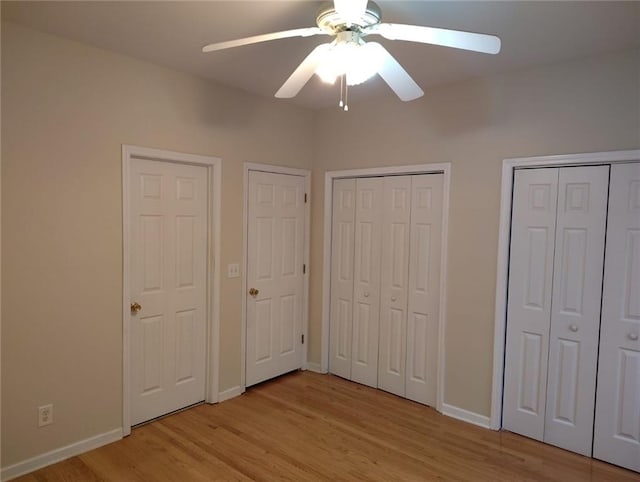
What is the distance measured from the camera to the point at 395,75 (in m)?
1.94

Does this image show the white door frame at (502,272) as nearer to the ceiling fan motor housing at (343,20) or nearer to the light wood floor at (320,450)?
the light wood floor at (320,450)

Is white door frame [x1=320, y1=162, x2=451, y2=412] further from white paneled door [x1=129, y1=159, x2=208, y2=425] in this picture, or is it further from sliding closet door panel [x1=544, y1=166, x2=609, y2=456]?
white paneled door [x1=129, y1=159, x2=208, y2=425]

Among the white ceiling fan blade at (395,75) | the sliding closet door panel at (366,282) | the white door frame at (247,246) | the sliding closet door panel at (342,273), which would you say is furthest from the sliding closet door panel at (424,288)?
the white ceiling fan blade at (395,75)

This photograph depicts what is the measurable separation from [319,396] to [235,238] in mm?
1550

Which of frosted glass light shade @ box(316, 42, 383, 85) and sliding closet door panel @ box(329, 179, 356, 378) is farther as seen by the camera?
sliding closet door panel @ box(329, 179, 356, 378)

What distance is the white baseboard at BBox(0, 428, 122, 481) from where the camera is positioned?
2.41 metres

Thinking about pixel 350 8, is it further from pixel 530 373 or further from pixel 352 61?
pixel 530 373

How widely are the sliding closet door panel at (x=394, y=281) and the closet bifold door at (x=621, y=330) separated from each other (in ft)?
4.69

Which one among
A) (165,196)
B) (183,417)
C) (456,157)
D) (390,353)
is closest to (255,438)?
(183,417)

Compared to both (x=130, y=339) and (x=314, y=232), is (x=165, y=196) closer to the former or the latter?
(x=130, y=339)

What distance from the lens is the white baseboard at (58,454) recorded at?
2407mm

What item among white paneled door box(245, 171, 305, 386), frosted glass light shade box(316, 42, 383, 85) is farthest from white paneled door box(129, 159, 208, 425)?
frosted glass light shade box(316, 42, 383, 85)

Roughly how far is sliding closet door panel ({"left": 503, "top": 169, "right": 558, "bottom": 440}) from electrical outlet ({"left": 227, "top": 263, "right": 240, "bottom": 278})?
2.15m

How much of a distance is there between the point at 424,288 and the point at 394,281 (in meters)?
0.29
